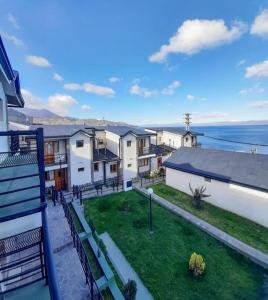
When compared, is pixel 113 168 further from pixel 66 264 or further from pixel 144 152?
pixel 66 264

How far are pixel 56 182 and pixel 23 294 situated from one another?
15048 millimetres

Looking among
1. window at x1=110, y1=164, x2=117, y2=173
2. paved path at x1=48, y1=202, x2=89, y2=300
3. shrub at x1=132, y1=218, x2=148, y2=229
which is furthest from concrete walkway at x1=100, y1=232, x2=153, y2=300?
window at x1=110, y1=164, x2=117, y2=173

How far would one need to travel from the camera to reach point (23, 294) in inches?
147

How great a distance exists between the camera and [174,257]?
9141mm

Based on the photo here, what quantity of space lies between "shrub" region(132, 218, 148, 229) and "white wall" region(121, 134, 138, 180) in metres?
9.24

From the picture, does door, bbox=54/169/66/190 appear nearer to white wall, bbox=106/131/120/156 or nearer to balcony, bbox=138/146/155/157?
white wall, bbox=106/131/120/156

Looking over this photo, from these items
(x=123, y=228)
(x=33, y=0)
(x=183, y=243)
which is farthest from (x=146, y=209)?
(x=33, y=0)

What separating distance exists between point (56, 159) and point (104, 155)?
5602 mm

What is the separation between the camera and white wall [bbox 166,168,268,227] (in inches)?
481

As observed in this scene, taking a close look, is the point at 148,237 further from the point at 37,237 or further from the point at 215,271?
the point at 37,237

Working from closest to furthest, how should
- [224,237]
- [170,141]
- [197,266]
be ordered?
[197,266] → [224,237] → [170,141]

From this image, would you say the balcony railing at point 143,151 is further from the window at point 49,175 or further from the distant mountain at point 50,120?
the distant mountain at point 50,120

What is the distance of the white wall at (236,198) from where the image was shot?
12219mm

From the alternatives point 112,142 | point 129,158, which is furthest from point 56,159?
point 129,158
